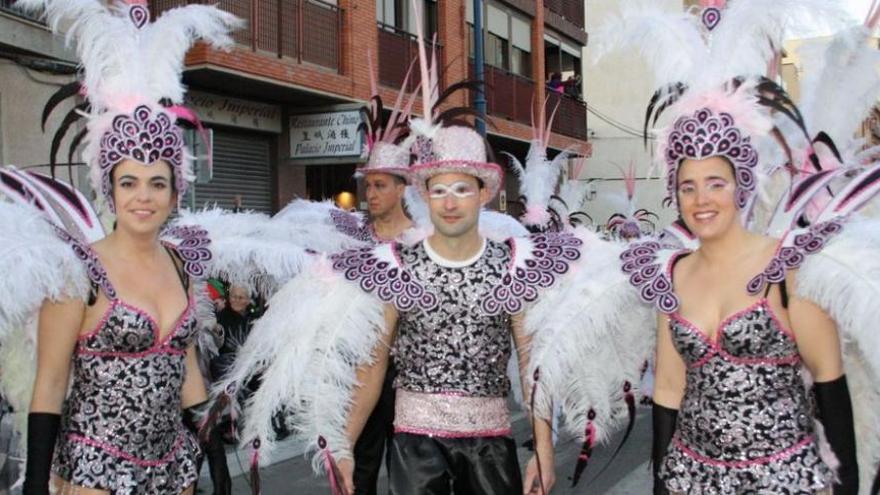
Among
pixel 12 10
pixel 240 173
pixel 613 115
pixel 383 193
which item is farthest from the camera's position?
pixel 613 115

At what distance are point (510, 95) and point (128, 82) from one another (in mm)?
18570

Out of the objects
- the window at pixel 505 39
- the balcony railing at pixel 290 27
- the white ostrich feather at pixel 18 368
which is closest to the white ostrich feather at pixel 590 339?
the white ostrich feather at pixel 18 368

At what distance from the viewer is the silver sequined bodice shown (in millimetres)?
3338

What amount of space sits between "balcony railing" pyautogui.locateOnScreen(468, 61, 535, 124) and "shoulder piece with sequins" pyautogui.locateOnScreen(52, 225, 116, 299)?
16.8 meters

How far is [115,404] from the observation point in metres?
2.97

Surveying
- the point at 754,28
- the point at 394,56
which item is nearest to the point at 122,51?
the point at 754,28

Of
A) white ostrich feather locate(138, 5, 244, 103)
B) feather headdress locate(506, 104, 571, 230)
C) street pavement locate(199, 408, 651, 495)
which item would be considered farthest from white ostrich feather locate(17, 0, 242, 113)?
feather headdress locate(506, 104, 571, 230)

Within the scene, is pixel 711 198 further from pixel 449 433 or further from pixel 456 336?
pixel 449 433

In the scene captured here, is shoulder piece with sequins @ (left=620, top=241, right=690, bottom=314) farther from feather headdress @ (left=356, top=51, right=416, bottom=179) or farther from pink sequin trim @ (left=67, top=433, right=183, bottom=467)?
feather headdress @ (left=356, top=51, right=416, bottom=179)

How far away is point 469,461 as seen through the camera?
3.30 m

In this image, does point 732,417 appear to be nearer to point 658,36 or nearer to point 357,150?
point 658,36

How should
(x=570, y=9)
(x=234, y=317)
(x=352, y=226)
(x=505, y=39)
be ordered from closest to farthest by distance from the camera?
(x=352, y=226) < (x=234, y=317) < (x=505, y=39) < (x=570, y=9)

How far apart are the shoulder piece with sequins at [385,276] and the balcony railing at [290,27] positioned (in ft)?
31.0

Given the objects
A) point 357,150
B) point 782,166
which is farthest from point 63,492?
point 357,150
